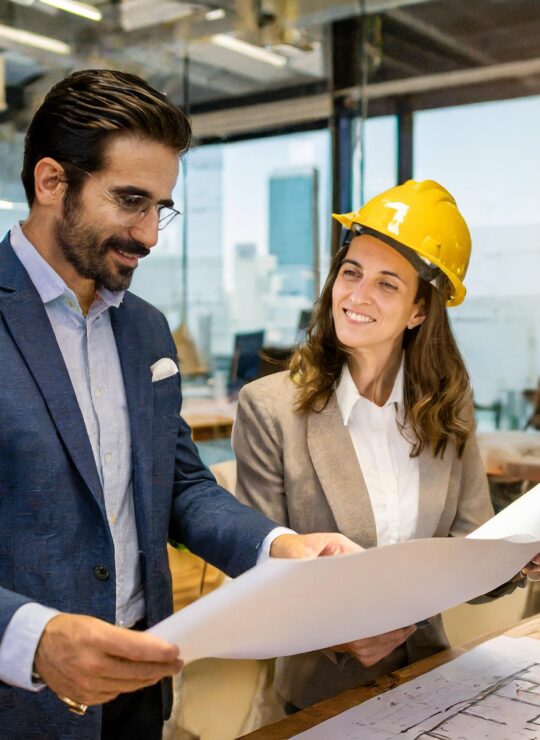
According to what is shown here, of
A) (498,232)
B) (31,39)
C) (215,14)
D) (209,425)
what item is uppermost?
(215,14)

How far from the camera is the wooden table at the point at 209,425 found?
462 cm

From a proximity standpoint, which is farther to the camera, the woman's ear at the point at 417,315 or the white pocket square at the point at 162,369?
the woman's ear at the point at 417,315

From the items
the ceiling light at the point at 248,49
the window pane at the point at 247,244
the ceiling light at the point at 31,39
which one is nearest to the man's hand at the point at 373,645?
the window pane at the point at 247,244

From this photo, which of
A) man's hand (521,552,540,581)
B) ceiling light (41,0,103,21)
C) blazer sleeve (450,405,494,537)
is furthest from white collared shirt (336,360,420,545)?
ceiling light (41,0,103,21)

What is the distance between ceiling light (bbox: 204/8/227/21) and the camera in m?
4.78

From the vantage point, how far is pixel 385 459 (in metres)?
1.68

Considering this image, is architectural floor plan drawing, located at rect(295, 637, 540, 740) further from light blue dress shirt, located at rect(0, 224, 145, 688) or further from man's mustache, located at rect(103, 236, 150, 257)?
man's mustache, located at rect(103, 236, 150, 257)

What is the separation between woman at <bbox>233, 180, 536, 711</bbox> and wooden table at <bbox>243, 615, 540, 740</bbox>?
10 centimetres

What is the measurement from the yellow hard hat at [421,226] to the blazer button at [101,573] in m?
0.88

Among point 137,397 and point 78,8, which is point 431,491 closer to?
point 137,397

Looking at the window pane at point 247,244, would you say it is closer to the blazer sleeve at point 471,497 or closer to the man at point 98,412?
the blazer sleeve at point 471,497

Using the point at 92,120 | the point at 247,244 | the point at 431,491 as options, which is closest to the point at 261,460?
the point at 431,491

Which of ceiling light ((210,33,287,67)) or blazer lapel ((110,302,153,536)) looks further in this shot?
ceiling light ((210,33,287,67))

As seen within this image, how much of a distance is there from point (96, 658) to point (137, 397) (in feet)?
1.70
